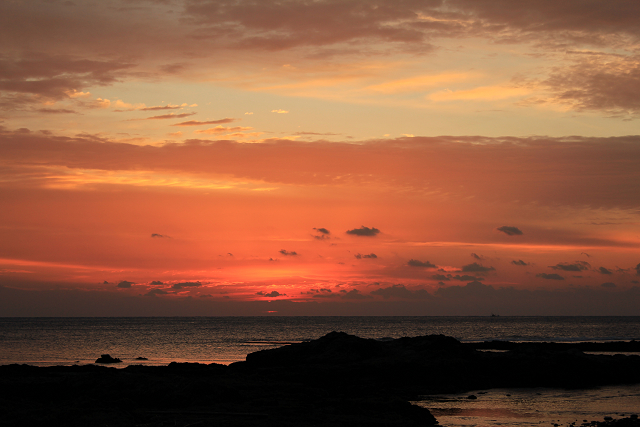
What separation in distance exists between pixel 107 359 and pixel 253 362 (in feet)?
64.1

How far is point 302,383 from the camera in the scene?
134ft

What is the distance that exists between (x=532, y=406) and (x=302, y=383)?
15.9 metres

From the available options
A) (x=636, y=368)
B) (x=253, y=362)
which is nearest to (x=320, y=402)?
(x=253, y=362)

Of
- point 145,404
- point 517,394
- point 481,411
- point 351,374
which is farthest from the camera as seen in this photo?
point 351,374

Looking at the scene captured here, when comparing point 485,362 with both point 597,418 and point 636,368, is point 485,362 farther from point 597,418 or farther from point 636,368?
point 597,418

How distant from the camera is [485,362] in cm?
4900

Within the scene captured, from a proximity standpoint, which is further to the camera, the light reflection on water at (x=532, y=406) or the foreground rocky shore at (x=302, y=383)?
the light reflection on water at (x=532, y=406)

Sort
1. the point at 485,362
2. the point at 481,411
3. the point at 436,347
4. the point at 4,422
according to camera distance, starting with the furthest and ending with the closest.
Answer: the point at 436,347, the point at 485,362, the point at 481,411, the point at 4,422

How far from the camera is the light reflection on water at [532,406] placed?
99.5 ft

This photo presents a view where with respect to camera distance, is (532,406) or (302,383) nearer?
(532,406)

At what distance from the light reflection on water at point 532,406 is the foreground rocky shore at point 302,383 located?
2368 millimetres

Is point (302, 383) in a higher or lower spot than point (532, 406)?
higher

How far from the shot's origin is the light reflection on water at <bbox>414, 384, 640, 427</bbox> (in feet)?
99.5

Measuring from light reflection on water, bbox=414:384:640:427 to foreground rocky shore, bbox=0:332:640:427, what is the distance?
7.77 feet
